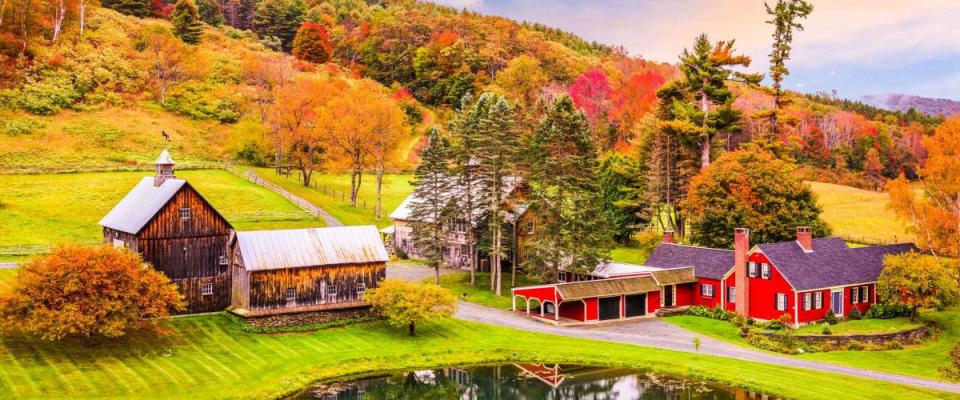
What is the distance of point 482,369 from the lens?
42281 millimetres

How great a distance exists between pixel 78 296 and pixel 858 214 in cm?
7459

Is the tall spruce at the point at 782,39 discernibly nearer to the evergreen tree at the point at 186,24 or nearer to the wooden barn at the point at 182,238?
the wooden barn at the point at 182,238

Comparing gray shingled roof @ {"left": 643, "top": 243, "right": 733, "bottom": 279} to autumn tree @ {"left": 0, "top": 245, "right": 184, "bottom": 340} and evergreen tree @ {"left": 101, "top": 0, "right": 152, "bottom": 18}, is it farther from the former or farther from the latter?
evergreen tree @ {"left": 101, "top": 0, "right": 152, "bottom": 18}

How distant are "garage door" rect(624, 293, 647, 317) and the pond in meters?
12.9

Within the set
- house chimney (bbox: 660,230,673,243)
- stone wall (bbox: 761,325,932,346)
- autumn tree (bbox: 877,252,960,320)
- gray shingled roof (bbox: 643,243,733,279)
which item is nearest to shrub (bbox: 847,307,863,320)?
autumn tree (bbox: 877,252,960,320)

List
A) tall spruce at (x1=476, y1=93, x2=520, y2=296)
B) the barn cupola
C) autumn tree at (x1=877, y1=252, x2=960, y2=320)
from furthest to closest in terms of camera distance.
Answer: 1. tall spruce at (x1=476, y1=93, x2=520, y2=296)
2. autumn tree at (x1=877, y1=252, x2=960, y2=320)
3. the barn cupola

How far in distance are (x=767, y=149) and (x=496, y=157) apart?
23.1 metres

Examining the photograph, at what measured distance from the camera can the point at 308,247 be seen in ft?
157

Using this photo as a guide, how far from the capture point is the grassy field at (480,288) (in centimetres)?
5651

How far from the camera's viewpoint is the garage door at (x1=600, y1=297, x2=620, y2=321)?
176 feet

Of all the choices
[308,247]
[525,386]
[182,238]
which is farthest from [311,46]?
[525,386]

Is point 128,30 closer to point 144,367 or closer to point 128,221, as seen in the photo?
point 128,221

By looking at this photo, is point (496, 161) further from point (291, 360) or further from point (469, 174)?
point (291, 360)

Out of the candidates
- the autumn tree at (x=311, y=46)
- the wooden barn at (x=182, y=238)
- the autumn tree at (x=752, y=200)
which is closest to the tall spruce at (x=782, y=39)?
the autumn tree at (x=752, y=200)
